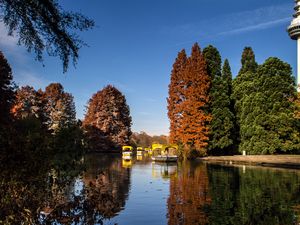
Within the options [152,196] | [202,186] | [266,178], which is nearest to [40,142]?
[152,196]

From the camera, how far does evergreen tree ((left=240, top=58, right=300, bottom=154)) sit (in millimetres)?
46312

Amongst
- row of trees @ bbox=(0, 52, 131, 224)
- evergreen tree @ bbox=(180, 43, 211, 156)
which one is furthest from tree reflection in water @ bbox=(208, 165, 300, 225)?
evergreen tree @ bbox=(180, 43, 211, 156)

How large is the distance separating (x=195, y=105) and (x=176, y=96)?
3.05 meters

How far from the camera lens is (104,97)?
8681 cm

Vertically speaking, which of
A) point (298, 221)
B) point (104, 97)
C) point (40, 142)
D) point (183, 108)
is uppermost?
point (104, 97)

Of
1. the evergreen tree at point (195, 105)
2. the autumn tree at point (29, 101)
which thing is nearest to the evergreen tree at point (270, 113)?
the evergreen tree at point (195, 105)

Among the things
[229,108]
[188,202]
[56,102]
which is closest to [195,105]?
[229,108]

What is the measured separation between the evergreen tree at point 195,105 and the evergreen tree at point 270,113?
5152 mm

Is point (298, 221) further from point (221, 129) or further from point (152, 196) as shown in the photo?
point (221, 129)

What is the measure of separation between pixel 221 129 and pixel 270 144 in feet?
25.1

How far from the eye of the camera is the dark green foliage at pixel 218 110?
5203cm

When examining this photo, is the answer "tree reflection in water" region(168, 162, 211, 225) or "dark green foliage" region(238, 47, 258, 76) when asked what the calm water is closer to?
"tree reflection in water" region(168, 162, 211, 225)

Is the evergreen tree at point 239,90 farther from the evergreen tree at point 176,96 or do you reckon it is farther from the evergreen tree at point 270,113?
the evergreen tree at point 176,96

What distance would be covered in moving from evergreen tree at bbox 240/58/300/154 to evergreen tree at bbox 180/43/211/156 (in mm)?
5152
